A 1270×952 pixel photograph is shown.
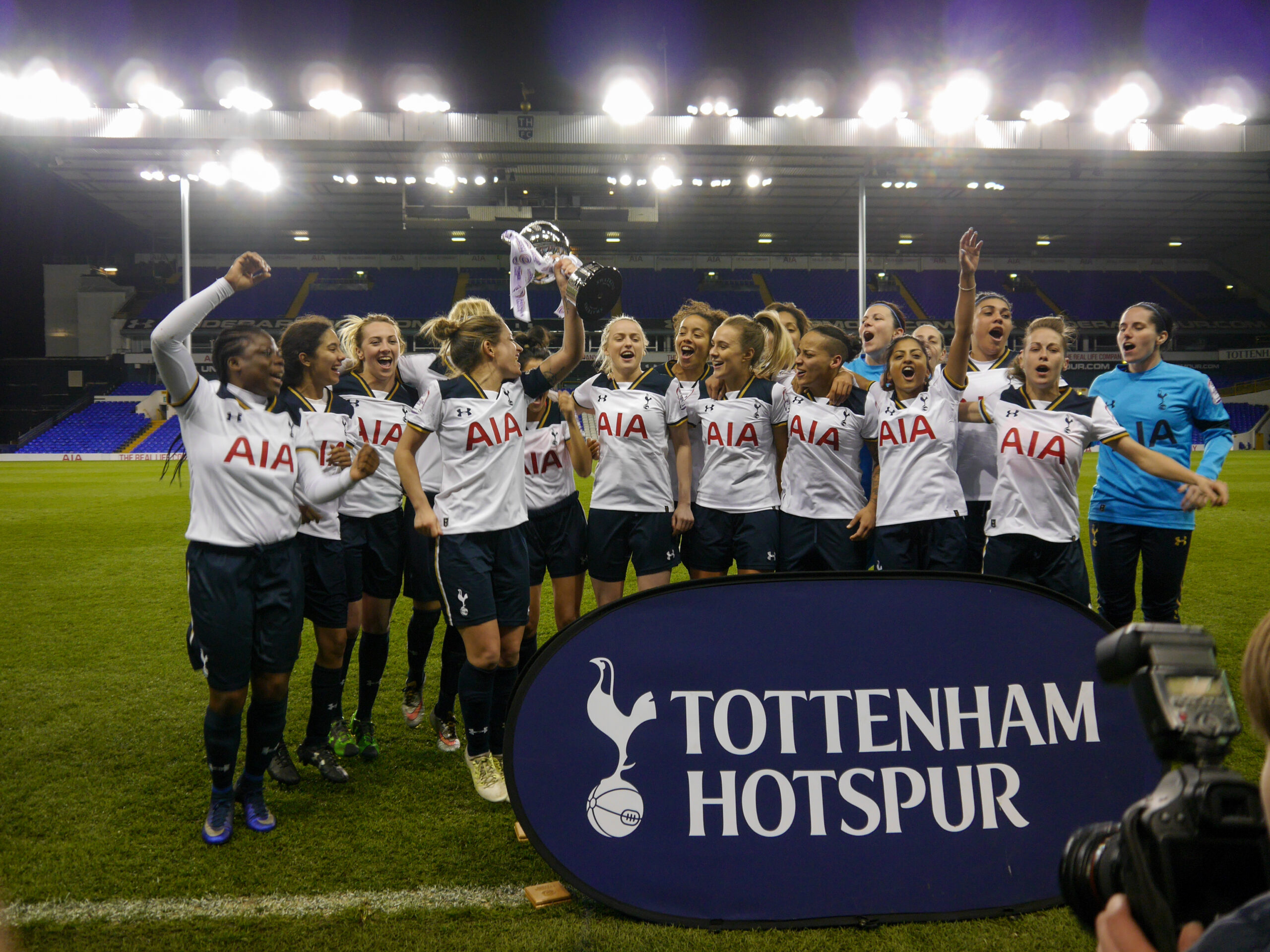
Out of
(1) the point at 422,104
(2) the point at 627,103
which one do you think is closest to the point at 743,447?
(2) the point at 627,103

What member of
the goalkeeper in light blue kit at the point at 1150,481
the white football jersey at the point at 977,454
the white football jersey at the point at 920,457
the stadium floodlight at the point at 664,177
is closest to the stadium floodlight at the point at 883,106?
the stadium floodlight at the point at 664,177

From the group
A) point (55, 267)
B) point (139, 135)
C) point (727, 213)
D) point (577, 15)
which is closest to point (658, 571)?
point (577, 15)

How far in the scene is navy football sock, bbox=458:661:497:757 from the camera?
11.1 ft

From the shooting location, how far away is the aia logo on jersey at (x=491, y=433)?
3506 mm

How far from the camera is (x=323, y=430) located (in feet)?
12.5

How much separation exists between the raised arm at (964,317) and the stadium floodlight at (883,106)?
801 inches

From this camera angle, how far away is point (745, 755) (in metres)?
2.39

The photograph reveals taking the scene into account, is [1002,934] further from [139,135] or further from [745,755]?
[139,135]

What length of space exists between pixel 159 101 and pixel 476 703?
80.8ft

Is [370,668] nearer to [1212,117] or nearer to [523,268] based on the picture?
[523,268]

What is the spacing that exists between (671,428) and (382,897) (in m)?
2.60

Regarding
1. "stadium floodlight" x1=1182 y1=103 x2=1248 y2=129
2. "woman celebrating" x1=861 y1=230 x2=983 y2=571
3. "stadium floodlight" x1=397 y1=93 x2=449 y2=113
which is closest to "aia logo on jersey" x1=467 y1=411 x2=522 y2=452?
"woman celebrating" x1=861 y1=230 x2=983 y2=571

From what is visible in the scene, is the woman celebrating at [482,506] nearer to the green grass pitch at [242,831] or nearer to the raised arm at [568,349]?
the raised arm at [568,349]

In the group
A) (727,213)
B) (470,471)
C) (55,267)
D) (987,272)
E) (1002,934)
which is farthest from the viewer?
(987,272)
